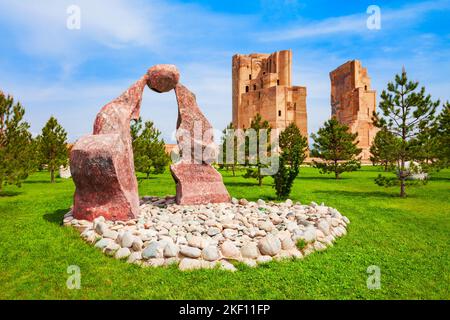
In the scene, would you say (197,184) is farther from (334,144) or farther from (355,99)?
(355,99)

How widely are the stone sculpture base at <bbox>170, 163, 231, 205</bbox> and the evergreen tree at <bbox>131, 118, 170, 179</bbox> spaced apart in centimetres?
877

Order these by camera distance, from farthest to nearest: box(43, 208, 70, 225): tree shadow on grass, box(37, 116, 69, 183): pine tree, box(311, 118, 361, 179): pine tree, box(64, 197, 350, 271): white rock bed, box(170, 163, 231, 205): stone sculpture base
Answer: box(311, 118, 361, 179): pine tree → box(37, 116, 69, 183): pine tree → box(170, 163, 231, 205): stone sculpture base → box(43, 208, 70, 225): tree shadow on grass → box(64, 197, 350, 271): white rock bed

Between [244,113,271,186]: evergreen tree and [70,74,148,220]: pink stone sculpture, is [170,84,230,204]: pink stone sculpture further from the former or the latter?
[244,113,271,186]: evergreen tree

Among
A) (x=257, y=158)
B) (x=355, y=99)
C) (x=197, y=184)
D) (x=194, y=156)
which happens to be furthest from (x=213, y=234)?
(x=355, y=99)

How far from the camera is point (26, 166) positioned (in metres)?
14.1

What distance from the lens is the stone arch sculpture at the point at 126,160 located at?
617cm

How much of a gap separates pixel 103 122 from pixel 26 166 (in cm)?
963

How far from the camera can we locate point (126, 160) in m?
6.65

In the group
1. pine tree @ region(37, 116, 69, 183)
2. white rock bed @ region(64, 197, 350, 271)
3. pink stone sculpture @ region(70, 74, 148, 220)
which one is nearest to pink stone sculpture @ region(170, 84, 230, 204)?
white rock bed @ region(64, 197, 350, 271)

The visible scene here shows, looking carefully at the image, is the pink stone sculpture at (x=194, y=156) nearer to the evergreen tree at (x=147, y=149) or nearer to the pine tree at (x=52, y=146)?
the evergreen tree at (x=147, y=149)

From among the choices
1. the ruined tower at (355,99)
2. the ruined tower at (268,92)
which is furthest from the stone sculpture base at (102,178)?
the ruined tower at (355,99)

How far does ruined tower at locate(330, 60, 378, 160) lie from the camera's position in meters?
48.5

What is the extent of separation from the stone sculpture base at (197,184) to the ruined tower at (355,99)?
43.0 meters

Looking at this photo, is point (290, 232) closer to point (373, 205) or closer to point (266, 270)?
point (266, 270)
